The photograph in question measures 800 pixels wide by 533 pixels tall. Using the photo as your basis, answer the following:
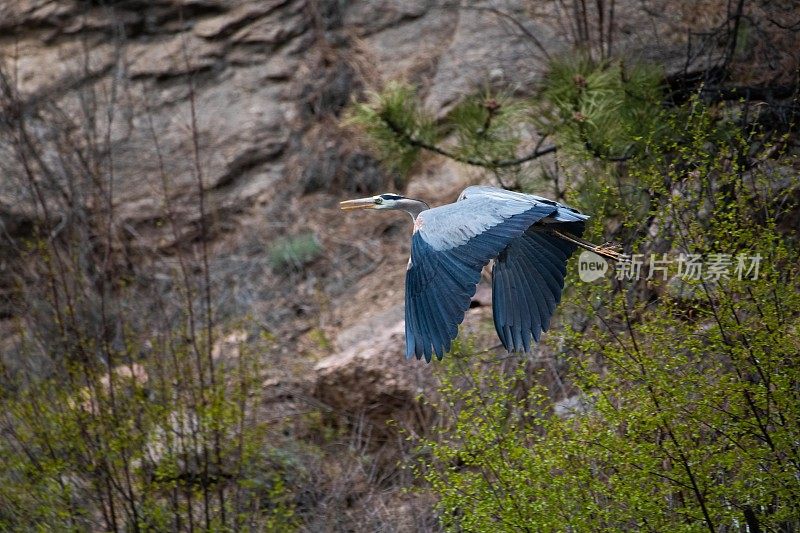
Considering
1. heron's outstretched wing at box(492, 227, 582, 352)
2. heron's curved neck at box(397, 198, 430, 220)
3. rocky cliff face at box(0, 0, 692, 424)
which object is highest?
heron's curved neck at box(397, 198, 430, 220)

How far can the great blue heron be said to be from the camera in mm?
4988

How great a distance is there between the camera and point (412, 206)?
20.2 feet

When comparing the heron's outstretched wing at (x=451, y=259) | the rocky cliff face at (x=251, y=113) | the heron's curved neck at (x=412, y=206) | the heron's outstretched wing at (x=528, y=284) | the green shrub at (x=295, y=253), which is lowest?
the green shrub at (x=295, y=253)

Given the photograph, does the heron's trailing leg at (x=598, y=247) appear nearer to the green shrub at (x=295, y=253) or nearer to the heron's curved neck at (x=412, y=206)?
the heron's curved neck at (x=412, y=206)

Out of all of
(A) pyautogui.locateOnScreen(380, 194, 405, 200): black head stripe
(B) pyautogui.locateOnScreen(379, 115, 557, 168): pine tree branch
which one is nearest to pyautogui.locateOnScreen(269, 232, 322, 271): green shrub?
(B) pyautogui.locateOnScreen(379, 115, 557, 168): pine tree branch

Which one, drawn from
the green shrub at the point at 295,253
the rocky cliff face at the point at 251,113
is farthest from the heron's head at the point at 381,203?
the green shrub at the point at 295,253

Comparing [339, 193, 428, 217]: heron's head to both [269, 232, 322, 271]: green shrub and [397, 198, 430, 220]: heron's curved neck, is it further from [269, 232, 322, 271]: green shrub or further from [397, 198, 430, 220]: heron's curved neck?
[269, 232, 322, 271]: green shrub

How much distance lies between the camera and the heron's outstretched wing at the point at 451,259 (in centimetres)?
494

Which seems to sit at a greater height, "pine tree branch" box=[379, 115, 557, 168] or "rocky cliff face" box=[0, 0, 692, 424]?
"pine tree branch" box=[379, 115, 557, 168]

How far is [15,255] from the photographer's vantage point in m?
9.46

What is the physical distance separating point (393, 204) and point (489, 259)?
4.05 ft

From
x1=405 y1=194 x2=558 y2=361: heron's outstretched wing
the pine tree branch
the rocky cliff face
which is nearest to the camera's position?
x1=405 y1=194 x2=558 y2=361: heron's outstretched wing

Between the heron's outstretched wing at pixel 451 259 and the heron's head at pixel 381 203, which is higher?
the heron's outstretched wing at pixel 451 259

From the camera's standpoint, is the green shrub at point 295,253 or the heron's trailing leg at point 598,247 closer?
the heron's trailing leg at point 598,247
